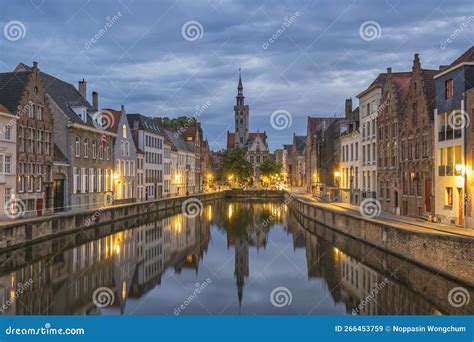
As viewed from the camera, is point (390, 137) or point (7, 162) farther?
point (390, 137)

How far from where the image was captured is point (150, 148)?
240ft

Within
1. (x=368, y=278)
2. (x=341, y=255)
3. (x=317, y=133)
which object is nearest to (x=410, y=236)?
(x=368, y=278)

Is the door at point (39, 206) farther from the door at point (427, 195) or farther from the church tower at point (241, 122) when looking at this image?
the church tower at point (241, 122)

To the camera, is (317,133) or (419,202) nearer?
(419,202)

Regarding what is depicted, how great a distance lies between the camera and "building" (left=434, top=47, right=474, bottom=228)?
29.2 meters

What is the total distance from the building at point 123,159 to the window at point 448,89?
34803mm

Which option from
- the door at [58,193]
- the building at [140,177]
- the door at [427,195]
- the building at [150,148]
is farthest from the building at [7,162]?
the building at [150,148]

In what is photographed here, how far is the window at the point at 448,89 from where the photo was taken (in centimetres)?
3169

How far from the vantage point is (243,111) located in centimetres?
16862

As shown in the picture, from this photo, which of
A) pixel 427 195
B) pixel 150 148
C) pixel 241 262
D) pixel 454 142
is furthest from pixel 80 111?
pixel 454 142

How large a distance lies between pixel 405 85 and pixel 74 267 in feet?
100

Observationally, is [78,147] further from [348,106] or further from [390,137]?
[348,106]

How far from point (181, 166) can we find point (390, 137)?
5349 centimetres

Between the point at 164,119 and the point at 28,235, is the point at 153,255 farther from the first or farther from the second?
the point at 164,119
